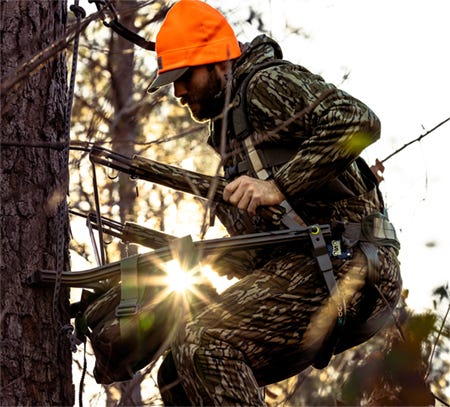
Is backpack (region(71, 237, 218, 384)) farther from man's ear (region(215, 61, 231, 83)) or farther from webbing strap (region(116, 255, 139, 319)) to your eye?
man's ear (region(215, 61, 231, 83))

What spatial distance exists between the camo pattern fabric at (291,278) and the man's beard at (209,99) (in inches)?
7.0

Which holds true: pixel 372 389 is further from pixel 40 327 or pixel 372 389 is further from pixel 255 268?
pixel 40 327

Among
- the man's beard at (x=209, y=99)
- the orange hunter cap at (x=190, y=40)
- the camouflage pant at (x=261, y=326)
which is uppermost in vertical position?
the orange hunter cap at (x=190, y=40)

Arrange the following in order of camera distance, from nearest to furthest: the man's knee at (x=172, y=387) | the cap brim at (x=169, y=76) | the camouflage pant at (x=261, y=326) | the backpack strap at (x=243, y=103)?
the camouflage pant at (x=261, y=326), the backpack strap at (x=243, y=103), the man's knee at (x=172, y=387), the cap brim at (x=169, y=76)

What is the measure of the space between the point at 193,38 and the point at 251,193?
2.84ft

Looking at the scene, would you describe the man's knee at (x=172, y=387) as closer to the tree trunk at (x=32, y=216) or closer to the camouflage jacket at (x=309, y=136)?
the tree trunk at (x=32, y=216)

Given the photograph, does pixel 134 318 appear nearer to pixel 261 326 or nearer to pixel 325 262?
pixel 261 326

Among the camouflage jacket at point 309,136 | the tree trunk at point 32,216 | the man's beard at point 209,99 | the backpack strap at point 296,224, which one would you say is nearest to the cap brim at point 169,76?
the man's beard at point 209,99

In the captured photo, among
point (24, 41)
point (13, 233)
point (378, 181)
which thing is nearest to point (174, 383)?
point (13, 233)

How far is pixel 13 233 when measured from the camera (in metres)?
4.25

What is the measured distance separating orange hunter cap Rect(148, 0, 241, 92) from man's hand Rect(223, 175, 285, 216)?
0.66m

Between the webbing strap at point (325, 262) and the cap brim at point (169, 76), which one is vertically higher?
the cap brim at point (169, 76)

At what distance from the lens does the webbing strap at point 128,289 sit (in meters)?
4.13

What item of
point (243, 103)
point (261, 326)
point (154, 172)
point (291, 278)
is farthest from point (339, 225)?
point (154, 172)
